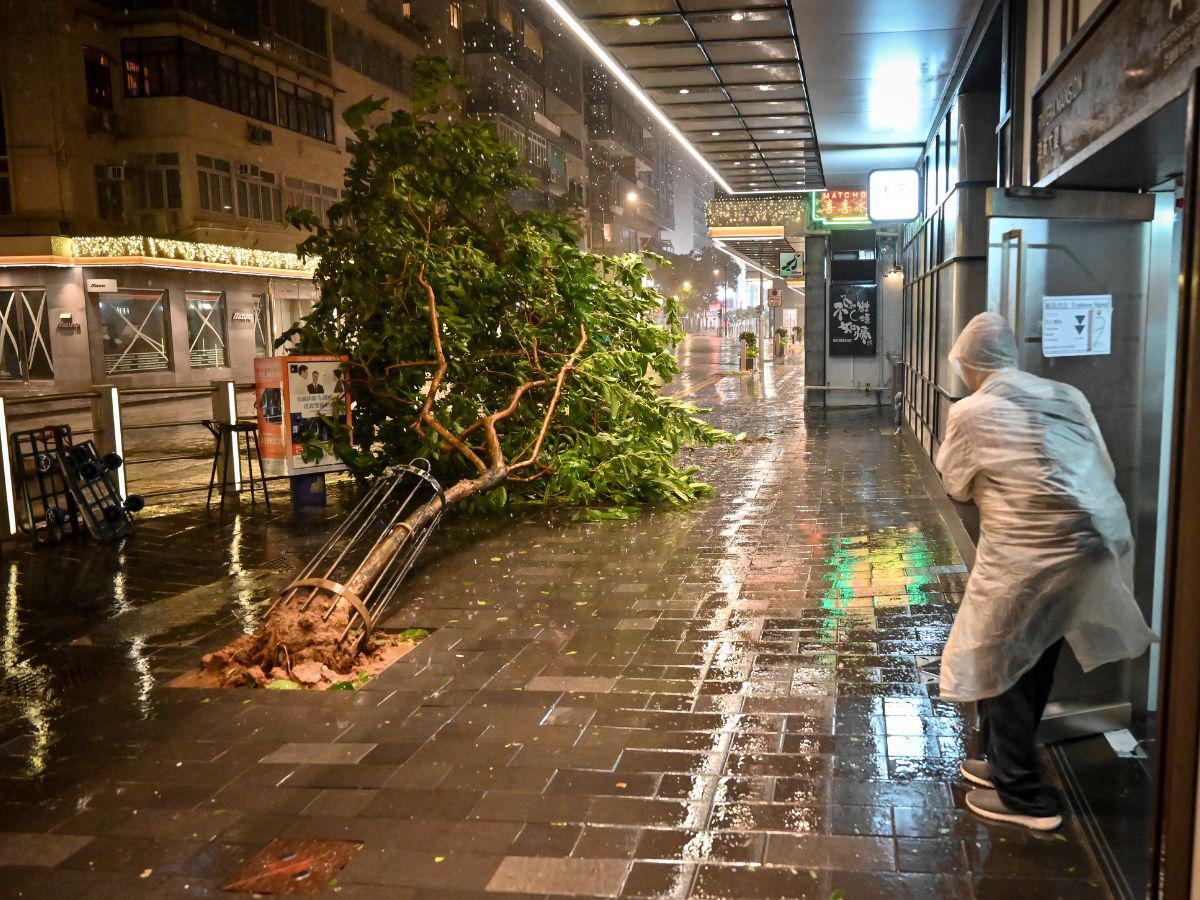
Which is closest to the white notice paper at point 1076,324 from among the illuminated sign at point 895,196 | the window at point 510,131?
the illuminated sign at point 895,196

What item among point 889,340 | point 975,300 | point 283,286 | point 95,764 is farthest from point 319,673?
point 283,286

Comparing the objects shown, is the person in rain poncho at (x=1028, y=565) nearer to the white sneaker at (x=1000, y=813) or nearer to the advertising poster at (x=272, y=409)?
the white sneaker at (x=1000, y=813)

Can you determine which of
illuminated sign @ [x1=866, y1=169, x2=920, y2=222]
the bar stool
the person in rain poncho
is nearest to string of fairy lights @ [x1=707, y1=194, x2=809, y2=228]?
illuminated sign @ [x1=866, y1=169, x2=920, y2=222]

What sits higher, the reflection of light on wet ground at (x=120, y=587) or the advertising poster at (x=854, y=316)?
the advertising poster at (x=854, y=316)

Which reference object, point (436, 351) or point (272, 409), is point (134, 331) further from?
point (436, 351)

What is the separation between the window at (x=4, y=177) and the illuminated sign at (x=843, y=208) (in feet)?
85.3

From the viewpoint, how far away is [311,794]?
13.8 feet

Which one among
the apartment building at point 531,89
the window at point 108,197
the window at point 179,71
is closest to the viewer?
the window at point 108,197

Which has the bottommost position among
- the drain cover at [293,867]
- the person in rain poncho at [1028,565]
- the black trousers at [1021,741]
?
the drain cover at [293,867]

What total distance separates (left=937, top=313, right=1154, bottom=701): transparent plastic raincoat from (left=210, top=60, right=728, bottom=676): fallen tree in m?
6.42

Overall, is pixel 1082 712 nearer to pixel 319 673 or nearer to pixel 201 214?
pixel 319 673

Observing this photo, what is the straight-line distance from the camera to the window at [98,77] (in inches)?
1294

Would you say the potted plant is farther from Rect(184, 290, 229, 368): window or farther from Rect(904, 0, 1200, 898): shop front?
Rect(904, 0, 1200, 898): shop front

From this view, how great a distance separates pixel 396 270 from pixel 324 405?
157cm
